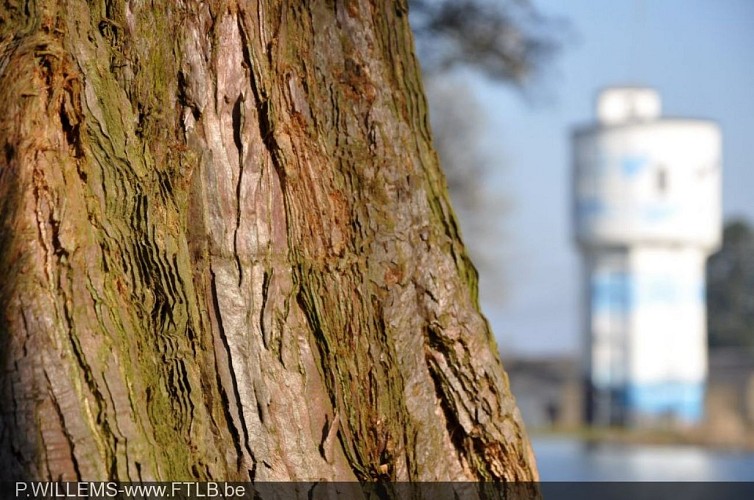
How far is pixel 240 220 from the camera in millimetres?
1994

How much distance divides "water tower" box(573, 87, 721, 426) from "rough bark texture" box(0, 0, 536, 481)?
48.3 ft

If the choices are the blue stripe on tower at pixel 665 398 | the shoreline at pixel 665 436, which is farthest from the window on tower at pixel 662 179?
the shoreline at pixel 665 436

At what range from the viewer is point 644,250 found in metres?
16.3

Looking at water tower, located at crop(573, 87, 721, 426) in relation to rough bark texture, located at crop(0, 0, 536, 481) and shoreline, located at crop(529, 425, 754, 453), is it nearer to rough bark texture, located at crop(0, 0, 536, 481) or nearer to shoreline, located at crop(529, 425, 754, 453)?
shoreline, located at crop(529, 425, 754, 453)

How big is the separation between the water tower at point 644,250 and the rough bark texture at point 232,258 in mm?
14736

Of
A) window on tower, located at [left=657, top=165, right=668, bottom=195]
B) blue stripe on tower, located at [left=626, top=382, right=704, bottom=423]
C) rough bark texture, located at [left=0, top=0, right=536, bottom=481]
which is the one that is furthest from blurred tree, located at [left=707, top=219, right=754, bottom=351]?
rough bark texture, located at [left=0, top=0, right=536, bottom=481]

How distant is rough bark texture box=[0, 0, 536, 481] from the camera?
1.76m

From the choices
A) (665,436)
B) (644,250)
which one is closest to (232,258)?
(665,436)

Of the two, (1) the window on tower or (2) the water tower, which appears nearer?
(2) the water tower

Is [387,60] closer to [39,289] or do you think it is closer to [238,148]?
[238,148]

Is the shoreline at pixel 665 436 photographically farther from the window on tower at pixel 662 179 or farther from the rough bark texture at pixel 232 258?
the rough bark texture at pixel 232 258

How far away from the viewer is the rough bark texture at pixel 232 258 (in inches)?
69.4

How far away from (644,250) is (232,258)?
49.4ft

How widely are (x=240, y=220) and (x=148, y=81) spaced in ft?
1.09
